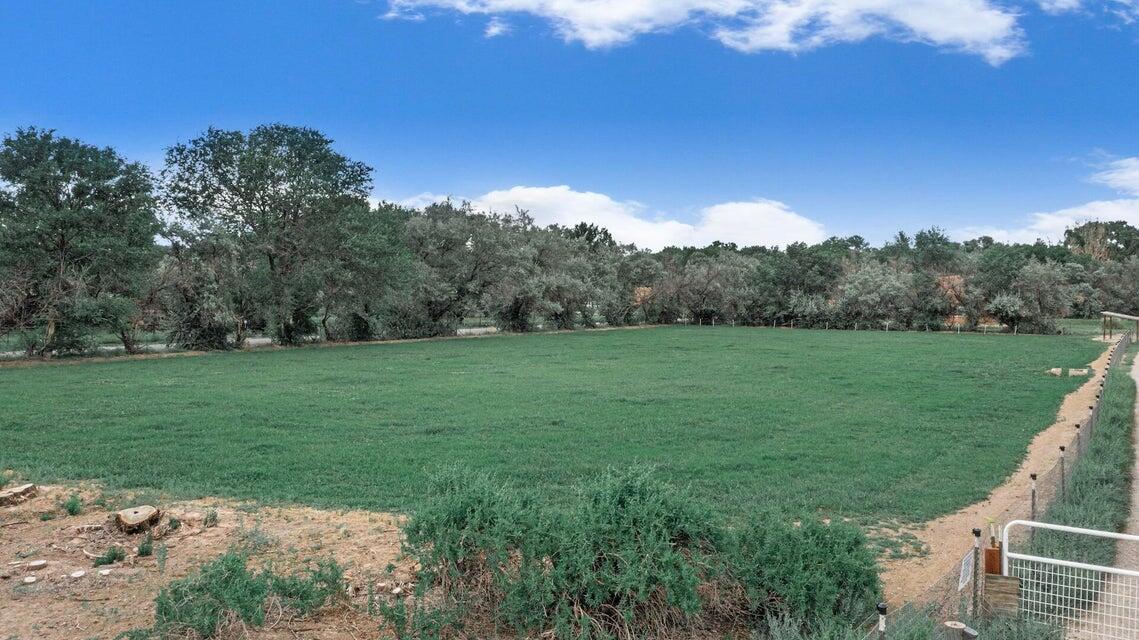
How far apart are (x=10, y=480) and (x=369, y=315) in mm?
27661

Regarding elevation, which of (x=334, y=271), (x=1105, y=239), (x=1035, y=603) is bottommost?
(x=1035, y=603)

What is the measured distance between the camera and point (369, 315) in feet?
116

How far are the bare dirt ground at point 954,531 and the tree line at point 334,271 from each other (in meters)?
25.3

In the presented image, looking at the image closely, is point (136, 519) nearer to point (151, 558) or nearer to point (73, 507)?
point (151, 558)

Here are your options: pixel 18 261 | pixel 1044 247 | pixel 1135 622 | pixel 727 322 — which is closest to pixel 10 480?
pixel 1135 622

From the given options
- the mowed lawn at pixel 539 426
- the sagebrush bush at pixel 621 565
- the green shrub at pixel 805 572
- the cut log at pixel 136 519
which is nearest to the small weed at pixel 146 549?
the cut log at pixel 136 519

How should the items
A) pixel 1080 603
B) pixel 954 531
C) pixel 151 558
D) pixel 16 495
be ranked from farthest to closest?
pixel 16 495 < pixel 954 531 < pixel 151 558 < pixel 1080 603

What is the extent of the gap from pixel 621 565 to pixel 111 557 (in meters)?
3.97

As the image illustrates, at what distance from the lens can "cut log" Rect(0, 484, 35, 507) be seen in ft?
22.1

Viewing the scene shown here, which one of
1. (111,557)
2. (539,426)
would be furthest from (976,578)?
(539,426)

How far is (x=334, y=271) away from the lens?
2984cm

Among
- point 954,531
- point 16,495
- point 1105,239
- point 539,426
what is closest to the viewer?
point 954,531

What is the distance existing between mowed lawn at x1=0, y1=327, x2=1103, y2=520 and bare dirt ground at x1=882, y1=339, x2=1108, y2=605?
0.24 metres

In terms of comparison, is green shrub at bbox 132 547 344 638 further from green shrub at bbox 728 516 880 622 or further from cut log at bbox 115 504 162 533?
green shrub at bbox 728 516 880 622
